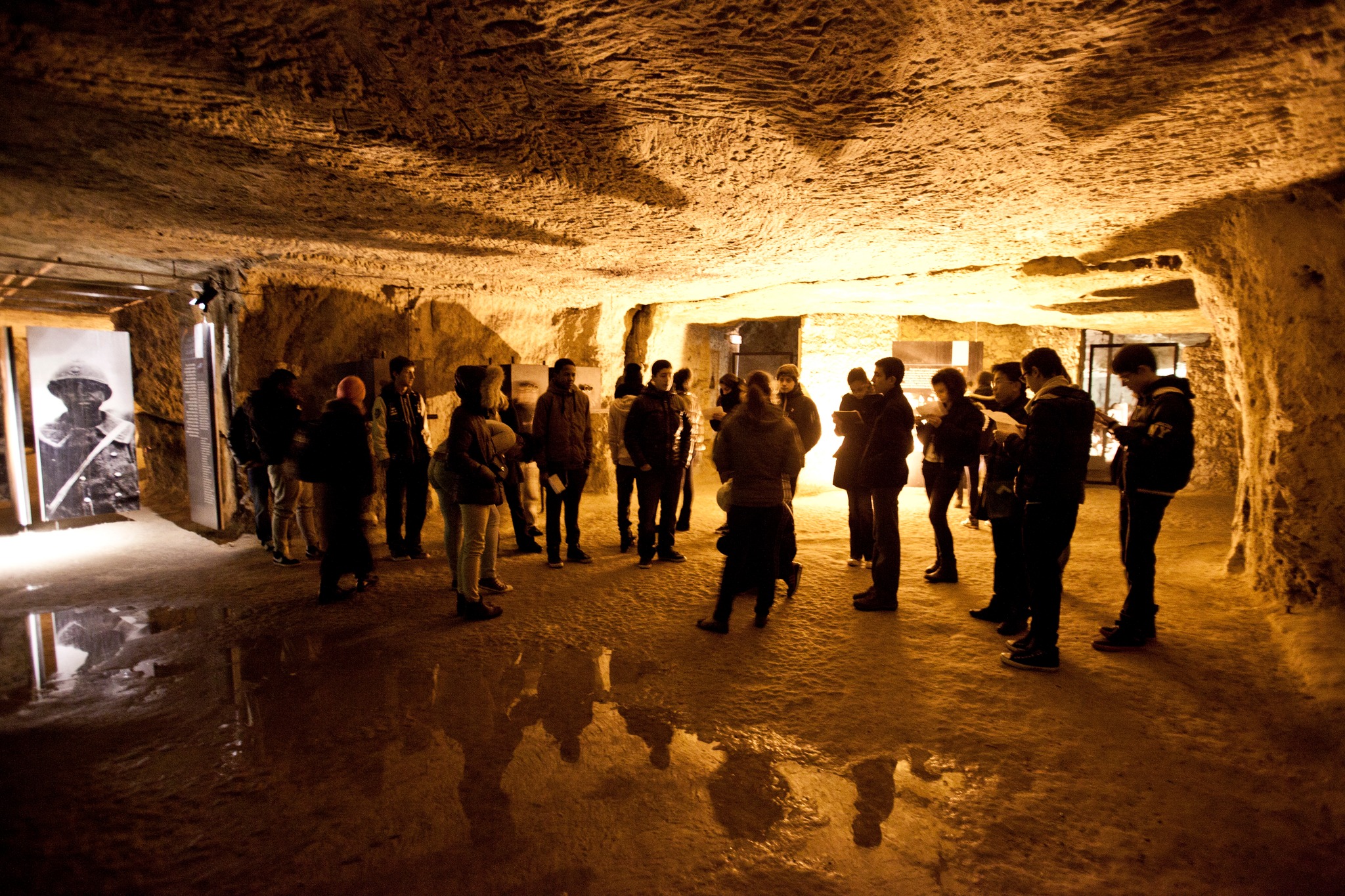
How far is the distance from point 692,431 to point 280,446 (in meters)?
3.56

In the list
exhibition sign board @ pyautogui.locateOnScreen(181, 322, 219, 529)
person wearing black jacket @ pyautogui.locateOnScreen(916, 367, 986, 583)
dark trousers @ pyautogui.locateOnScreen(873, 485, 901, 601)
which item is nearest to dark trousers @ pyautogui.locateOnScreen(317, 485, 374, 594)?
exhibition sign board @ pyautogui.locateOnScreen(181, 322, 219, 529)

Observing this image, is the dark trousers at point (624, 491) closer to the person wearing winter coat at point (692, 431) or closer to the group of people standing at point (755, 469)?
the group of people standing at point (755, 469)

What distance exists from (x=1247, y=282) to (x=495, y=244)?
556 cm

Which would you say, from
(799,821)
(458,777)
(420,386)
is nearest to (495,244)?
(420,386)

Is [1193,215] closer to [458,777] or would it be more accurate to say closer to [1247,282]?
[1247,282]

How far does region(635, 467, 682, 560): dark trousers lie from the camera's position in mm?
5430

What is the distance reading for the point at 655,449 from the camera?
17.7 feet

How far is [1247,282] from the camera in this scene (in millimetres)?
4414

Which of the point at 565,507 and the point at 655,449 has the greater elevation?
the point at 655,449

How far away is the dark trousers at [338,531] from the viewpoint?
4.52 m

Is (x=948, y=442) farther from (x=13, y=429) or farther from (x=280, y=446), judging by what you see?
(x=13, y=429)

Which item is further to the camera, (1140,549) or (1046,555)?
(1140,549)

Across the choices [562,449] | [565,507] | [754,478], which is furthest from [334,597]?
[754,478]

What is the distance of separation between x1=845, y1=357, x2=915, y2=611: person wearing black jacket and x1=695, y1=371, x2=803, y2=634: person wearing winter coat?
2.42ft
